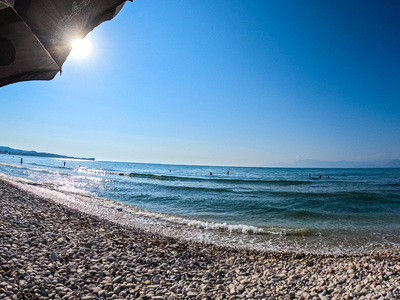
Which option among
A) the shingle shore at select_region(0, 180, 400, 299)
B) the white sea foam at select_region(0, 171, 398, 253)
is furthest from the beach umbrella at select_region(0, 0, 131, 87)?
the white sea foam at select_region(0, 171, 398, 253)

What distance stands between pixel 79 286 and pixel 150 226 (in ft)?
23.3

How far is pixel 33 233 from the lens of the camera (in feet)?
18.3

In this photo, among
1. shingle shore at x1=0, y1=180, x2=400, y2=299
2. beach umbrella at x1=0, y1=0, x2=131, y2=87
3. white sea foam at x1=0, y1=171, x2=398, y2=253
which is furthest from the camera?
white sea foam at x1=0, y1=171, x2=398, y2=253

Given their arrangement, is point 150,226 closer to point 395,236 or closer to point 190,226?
point 190,226

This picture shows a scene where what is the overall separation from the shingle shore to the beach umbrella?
11.2 feet

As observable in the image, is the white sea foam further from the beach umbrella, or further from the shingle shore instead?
the beach umbrella

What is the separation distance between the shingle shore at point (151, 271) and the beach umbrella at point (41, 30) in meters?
3.42

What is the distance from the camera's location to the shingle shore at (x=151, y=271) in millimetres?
3758

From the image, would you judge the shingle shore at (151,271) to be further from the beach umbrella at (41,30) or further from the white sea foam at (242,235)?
the beach umbrella at (41,30)

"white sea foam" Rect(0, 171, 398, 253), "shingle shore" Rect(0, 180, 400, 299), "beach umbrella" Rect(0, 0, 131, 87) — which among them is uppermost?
"beach umbrella" Rect(0, 0, 131, 87)

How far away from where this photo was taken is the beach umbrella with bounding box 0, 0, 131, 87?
1478 mm

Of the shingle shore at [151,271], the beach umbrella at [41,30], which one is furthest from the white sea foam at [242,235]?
the beach umbrella at [41,30]

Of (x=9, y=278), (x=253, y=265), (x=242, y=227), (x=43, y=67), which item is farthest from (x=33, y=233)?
(x=242, y=227)

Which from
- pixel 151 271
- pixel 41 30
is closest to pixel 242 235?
pixel 151 271
